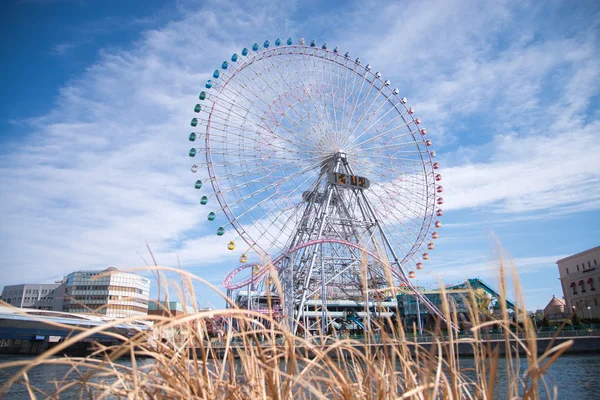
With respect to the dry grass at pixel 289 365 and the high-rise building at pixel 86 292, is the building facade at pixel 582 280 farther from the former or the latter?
the high-rise building at pixel 86 292

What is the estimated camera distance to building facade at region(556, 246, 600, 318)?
1912 inches

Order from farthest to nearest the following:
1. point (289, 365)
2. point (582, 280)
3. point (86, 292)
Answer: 1. point (86, 292)
2. point (582, 280)
3. point (289, 365)

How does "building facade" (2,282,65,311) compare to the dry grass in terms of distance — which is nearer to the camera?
the dry grass

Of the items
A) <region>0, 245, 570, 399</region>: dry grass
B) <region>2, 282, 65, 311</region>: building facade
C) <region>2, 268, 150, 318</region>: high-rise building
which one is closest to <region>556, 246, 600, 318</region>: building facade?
<region>0, 245, 570, 399</region>: dry grass

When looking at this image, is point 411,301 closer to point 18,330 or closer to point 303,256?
point 303,256

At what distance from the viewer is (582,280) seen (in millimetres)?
51594

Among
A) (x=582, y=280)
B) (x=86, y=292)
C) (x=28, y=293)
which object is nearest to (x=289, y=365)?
(x=582, y=280)

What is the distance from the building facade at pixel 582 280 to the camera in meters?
48.6

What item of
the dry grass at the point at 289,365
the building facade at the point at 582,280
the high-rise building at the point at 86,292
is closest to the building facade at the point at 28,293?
the high-rise building at the point at 86,292

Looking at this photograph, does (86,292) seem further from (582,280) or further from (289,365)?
(289,365)

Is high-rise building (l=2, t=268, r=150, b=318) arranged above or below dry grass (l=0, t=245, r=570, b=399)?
above

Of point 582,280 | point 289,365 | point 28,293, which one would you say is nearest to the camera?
point 289,365

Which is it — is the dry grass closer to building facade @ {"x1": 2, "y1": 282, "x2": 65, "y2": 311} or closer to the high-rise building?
the high-rise building

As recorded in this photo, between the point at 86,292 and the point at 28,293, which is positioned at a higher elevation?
the point at 28,293
